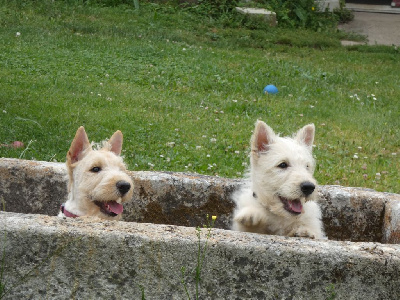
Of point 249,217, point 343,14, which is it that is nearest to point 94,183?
point 249,217

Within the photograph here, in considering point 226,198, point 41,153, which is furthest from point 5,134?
point 226,198

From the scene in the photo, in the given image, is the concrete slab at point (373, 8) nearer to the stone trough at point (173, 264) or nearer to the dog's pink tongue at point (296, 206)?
the dog's pink tongue at point (296, 206)

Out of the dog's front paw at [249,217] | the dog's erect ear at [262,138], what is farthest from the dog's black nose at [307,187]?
the dog's erect ear at [262,138]

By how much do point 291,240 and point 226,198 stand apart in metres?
1.64

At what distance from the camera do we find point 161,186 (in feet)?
17.3

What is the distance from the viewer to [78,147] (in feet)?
16.1

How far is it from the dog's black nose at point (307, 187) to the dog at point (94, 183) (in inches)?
45.9

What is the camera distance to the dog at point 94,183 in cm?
454

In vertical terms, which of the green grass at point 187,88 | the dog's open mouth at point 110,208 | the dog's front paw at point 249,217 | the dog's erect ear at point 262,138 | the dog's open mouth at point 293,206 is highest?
the dog's erect ear at point 262,138

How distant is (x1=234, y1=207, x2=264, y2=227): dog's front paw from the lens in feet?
14.7

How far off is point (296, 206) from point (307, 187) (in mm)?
196

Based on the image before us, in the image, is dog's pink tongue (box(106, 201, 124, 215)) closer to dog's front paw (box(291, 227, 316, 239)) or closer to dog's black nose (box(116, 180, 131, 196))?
dog's black nose (box(116, 180, 131, 196))

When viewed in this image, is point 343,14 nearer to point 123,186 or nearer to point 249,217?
point 249,217

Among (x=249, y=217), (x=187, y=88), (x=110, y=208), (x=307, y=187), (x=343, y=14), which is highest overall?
(x=307, y=187)
